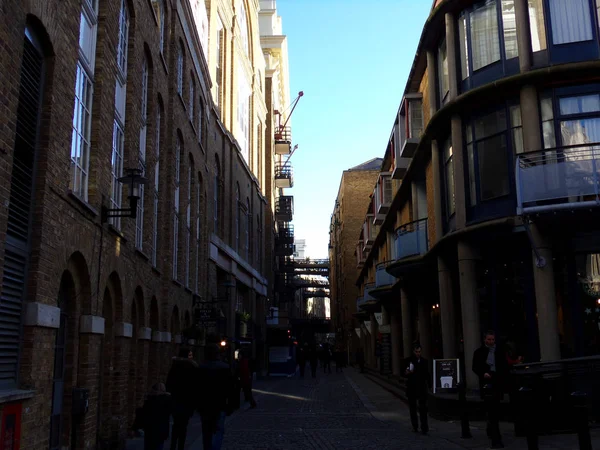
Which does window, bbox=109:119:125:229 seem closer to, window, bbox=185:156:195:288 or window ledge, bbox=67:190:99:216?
window ledge, bbox=67:190:99:216

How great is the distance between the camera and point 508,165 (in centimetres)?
1443

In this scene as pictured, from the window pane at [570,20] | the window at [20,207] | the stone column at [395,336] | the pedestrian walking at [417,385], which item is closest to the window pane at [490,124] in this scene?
the window pane at [570,20]

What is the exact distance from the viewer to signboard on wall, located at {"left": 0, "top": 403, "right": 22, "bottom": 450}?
6876 mm

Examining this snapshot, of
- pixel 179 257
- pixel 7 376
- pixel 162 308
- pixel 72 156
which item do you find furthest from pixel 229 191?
pixel 7 376

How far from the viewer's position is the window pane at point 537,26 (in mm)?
14352

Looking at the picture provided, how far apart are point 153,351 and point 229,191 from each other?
16.7 metres

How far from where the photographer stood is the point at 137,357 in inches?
568

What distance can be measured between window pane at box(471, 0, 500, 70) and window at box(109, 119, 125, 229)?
8.34m

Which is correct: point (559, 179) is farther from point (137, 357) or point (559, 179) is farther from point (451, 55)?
point (137, 357)

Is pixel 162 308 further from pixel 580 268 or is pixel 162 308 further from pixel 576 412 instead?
pixel 576 412

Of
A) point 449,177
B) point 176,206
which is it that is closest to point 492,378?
point 449,177

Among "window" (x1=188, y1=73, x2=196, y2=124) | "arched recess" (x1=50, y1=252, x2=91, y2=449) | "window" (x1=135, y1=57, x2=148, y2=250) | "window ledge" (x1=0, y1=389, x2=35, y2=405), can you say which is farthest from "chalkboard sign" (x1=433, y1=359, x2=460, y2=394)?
"window" (x1=188, y1=73, x2=196, y2=124)

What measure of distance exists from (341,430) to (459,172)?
6563 mm

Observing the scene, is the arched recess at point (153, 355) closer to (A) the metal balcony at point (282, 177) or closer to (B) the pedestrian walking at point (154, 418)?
(B) the pedestrian walking at point (154, 418)
